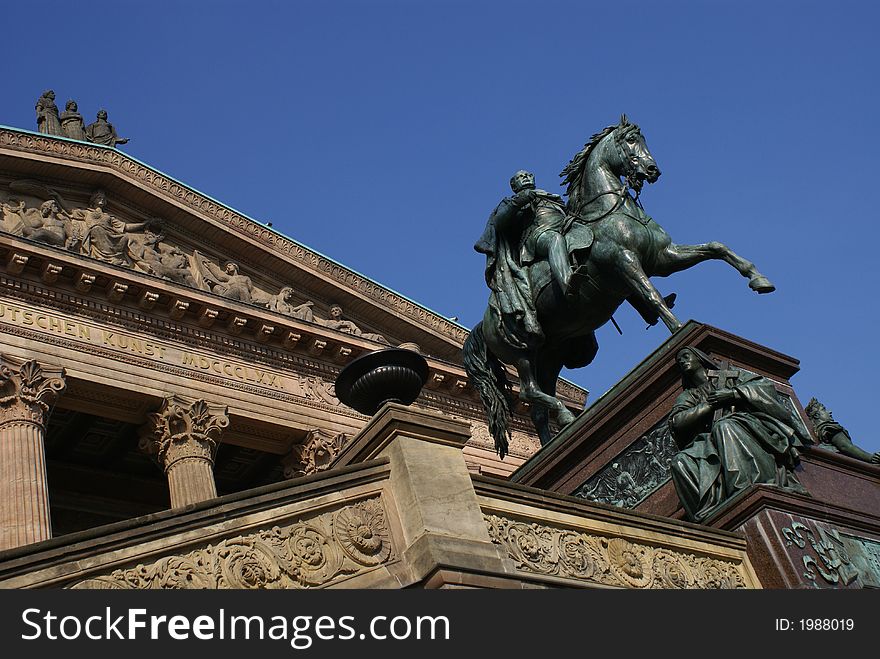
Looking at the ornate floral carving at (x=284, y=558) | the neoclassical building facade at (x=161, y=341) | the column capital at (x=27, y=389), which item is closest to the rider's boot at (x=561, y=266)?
the ornate floral carving at (x=284, y=558)

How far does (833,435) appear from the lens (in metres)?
11.5

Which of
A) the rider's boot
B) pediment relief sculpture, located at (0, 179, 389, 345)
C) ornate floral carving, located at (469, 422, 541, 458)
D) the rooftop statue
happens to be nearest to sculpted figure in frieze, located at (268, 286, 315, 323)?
pediment relief sculpture, located at (0, 179, 389, 345)

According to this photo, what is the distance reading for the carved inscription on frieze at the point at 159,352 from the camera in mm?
24906

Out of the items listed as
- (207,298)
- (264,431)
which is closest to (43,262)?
(207,298)

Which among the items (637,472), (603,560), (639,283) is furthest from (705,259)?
(603,560)

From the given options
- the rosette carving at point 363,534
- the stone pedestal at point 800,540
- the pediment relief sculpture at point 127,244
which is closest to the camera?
the rosette carving at point 363,534

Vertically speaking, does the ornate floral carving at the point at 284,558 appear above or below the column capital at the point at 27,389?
below

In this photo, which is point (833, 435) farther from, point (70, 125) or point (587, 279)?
point (70, 125)

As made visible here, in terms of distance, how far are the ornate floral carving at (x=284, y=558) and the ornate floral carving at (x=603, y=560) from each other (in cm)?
82

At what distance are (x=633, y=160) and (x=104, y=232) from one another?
59.2 feet

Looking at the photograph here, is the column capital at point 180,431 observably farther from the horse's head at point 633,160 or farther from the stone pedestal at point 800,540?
the stone pedestal at point 800,540
